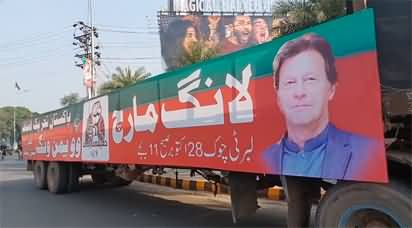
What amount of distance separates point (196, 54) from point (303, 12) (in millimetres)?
12671

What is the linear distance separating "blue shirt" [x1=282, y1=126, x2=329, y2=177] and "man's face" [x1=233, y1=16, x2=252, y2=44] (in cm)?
4324

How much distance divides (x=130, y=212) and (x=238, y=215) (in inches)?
158

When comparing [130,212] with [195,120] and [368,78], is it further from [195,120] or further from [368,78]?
[368,78]

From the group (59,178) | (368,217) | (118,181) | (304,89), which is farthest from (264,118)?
(118,181)

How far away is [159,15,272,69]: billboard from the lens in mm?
44781

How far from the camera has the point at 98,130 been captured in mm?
10711

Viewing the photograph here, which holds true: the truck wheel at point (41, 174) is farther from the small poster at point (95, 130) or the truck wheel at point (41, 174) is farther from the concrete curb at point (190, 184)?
the small poster at point (95, 130)

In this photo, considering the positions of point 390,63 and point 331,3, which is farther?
point 331,3

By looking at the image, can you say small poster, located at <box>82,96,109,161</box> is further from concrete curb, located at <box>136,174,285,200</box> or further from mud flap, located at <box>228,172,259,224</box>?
mud flap, located at <box>228,172,259,224</box>

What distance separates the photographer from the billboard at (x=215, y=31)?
44.8 meters

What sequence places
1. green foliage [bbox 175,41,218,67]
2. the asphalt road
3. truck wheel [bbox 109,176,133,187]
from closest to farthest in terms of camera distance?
1. the asphalt road
2. truck wheel [bbox 109,176,133,187]
3. green foliage [bbox 175,41,218,67]

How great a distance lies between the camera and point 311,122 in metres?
4.75

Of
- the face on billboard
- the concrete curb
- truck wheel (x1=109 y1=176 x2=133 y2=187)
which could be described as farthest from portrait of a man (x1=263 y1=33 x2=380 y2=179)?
the face on billboard

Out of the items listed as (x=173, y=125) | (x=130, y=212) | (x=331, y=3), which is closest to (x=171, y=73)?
(x=173, y=125)
